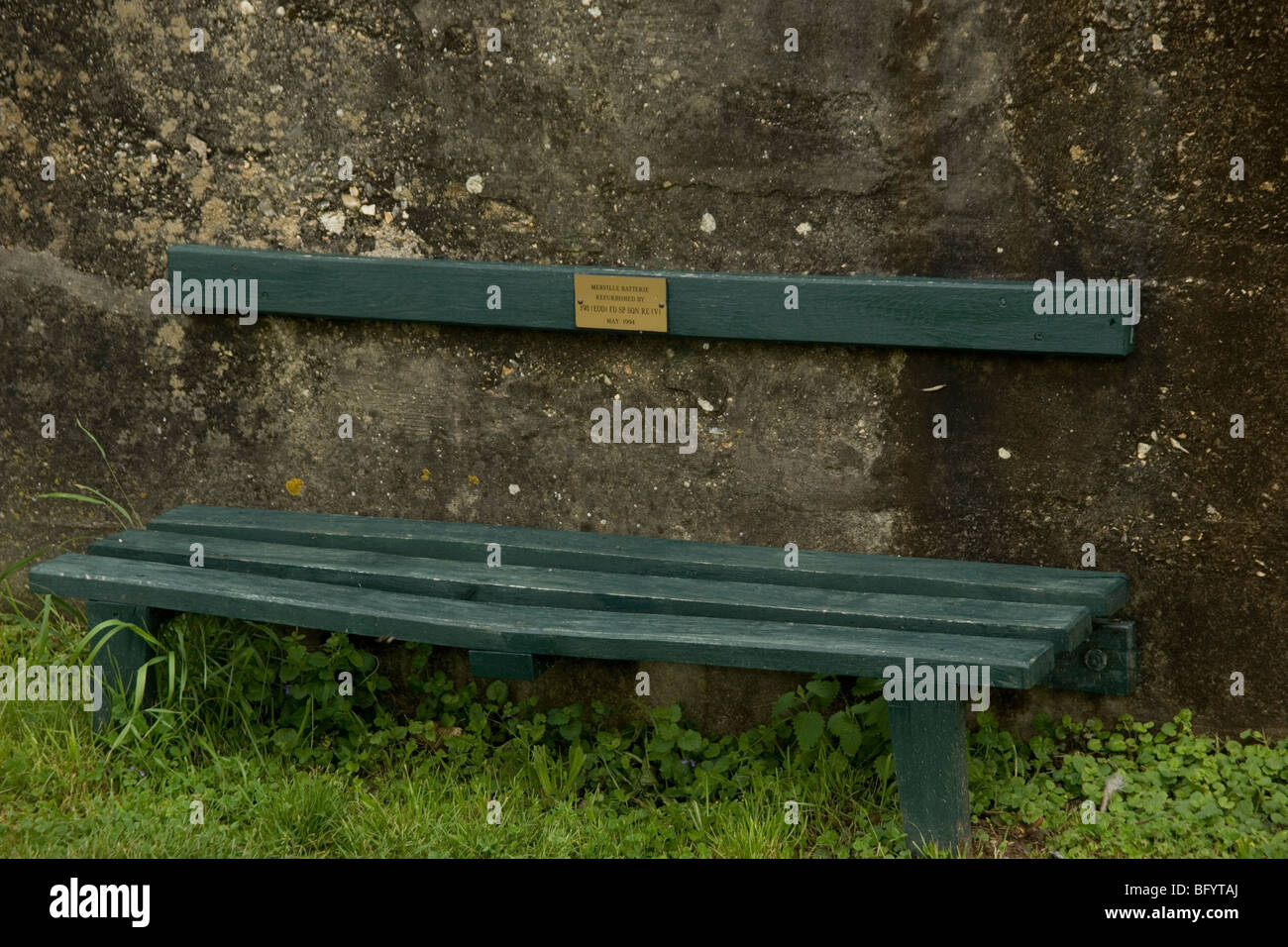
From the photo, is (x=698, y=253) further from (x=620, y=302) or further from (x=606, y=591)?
(x=606, y=591)

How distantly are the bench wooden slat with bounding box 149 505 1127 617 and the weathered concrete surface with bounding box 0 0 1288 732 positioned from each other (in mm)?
89

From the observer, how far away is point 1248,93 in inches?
122

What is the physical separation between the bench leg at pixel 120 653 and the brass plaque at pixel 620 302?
1.37 meters

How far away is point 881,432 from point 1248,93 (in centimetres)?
115

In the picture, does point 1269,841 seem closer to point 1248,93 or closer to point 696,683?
point 696,683

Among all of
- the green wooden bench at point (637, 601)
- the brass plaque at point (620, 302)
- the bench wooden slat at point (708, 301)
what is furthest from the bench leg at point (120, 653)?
the brass plaque at point (620, 302)

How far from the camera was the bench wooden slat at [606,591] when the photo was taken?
3.08m

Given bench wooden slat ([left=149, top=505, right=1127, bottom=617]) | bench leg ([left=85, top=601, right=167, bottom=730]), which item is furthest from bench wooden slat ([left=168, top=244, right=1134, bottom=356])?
bench leg ([left=85, top=601, right=167, bottom=730])

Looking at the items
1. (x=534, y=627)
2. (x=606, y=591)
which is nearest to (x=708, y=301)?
(x=606, y=591)

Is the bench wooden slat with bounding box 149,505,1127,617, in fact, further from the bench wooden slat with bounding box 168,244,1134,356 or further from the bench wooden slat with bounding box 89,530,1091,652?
the bench wooden slat with bounding box 168,244,1134,356

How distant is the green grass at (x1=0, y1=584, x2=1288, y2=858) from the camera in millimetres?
3174

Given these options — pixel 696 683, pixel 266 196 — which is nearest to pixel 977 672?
pixel 696 683

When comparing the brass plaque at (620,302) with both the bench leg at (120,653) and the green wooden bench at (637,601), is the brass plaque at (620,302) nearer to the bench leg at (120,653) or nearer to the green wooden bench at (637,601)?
the green wooden bench at (637,601)

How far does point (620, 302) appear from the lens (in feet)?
11.7
